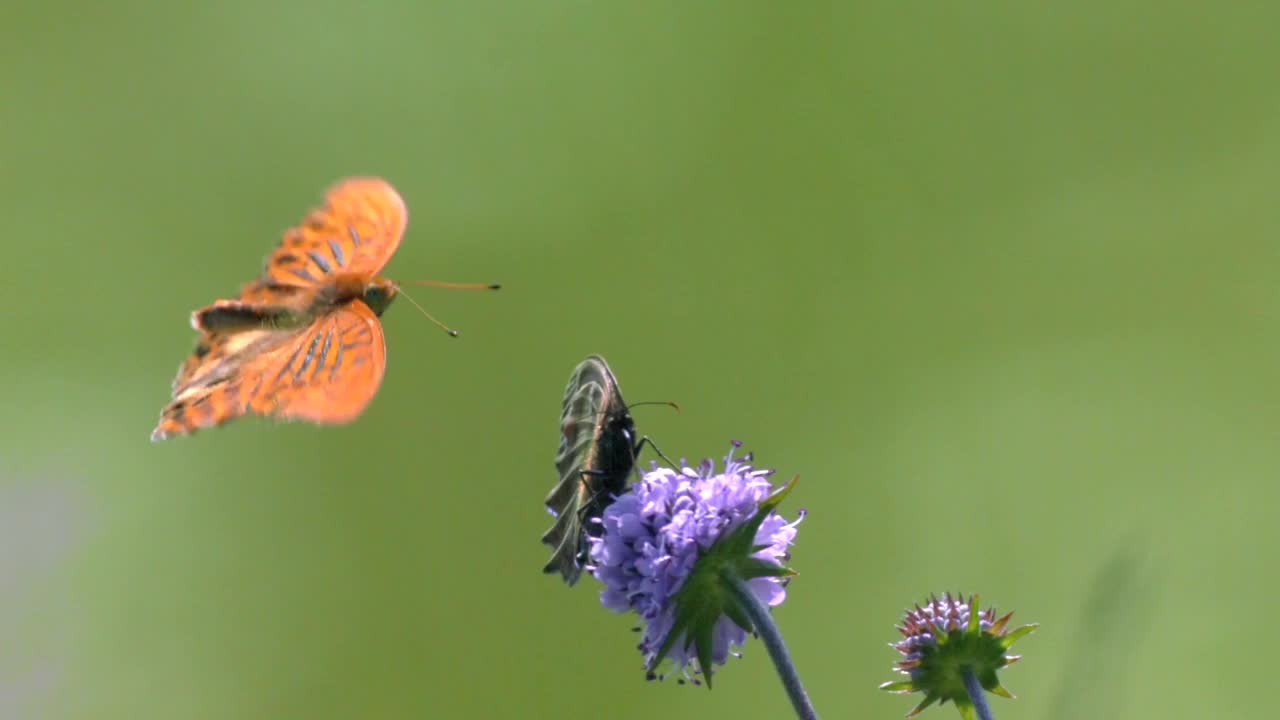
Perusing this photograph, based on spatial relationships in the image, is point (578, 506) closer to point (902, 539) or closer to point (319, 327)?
point (319, 327)

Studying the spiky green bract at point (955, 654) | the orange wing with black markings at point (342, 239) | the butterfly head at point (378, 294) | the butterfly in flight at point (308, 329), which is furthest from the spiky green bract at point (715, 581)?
the orange wing with black markings at point (342, 239)

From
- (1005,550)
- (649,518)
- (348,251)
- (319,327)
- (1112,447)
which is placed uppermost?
(1112,447)

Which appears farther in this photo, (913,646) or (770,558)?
(770,558)

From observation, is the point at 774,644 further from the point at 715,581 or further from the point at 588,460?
the point at 588,460

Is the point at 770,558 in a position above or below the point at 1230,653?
below

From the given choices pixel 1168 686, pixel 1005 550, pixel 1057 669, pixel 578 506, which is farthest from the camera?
pixel 1005 550

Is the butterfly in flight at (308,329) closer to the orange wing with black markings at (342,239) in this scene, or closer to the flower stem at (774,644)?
the orange wing with black markings at (342,239)

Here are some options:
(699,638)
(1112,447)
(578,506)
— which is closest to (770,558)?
(699,638)
